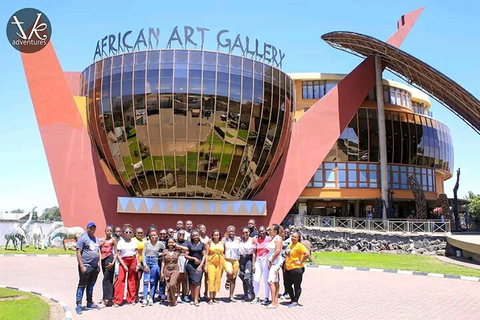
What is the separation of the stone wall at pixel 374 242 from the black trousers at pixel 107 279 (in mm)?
20070

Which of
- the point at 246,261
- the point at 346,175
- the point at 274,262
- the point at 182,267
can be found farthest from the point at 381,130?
the point at 182,267

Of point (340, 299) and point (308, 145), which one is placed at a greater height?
point (308, 145)

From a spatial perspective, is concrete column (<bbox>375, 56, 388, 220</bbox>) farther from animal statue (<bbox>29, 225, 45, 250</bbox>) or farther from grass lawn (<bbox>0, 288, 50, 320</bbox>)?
grass lawn (<bbox>0, 288, 50, 320</bbox>)

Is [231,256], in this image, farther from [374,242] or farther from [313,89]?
[313,89]

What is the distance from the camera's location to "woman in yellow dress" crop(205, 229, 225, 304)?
12336 mm

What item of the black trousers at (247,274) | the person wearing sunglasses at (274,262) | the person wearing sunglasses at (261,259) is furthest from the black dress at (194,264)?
the person wearing sunglasses at (274,262)

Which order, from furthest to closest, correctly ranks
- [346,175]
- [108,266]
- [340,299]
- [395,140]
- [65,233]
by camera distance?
1. [395,140]
2. [346,175]
3. [65,233]
4. [340,299]
5. [108,266]

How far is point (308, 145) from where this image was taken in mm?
37250

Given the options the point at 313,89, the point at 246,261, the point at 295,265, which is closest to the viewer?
the point at 295,265

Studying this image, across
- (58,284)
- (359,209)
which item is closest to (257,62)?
(359,209)

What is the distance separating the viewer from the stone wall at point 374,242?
99.8ft

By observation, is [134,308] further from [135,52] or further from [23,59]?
[23,59]

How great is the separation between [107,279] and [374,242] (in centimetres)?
2355

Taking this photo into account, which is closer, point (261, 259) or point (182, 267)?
point (182, 267)
